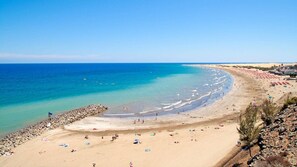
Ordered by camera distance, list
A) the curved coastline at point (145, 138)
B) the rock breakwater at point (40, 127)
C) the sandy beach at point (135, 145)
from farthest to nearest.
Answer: the rock breakwater at point (40, 127), the curved coastline at point (145, 138), the sandy beach at point (135, 145)

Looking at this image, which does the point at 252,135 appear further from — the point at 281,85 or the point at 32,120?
the point at 281,85

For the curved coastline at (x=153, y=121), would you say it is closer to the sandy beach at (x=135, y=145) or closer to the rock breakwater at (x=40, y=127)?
the sandy beach at (x=135, y=145)

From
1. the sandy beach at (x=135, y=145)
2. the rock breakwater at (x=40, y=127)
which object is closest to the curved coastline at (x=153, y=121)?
the sandy beach at (x=135, y=145)

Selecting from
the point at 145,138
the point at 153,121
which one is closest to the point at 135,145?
the point at 145,138

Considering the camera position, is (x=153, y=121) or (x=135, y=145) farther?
(x=153, y=121)

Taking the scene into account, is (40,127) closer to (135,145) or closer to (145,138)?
(145,138)

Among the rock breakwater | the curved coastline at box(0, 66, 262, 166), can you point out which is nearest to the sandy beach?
the curved coastline at box(0, 66, 262, 166)
